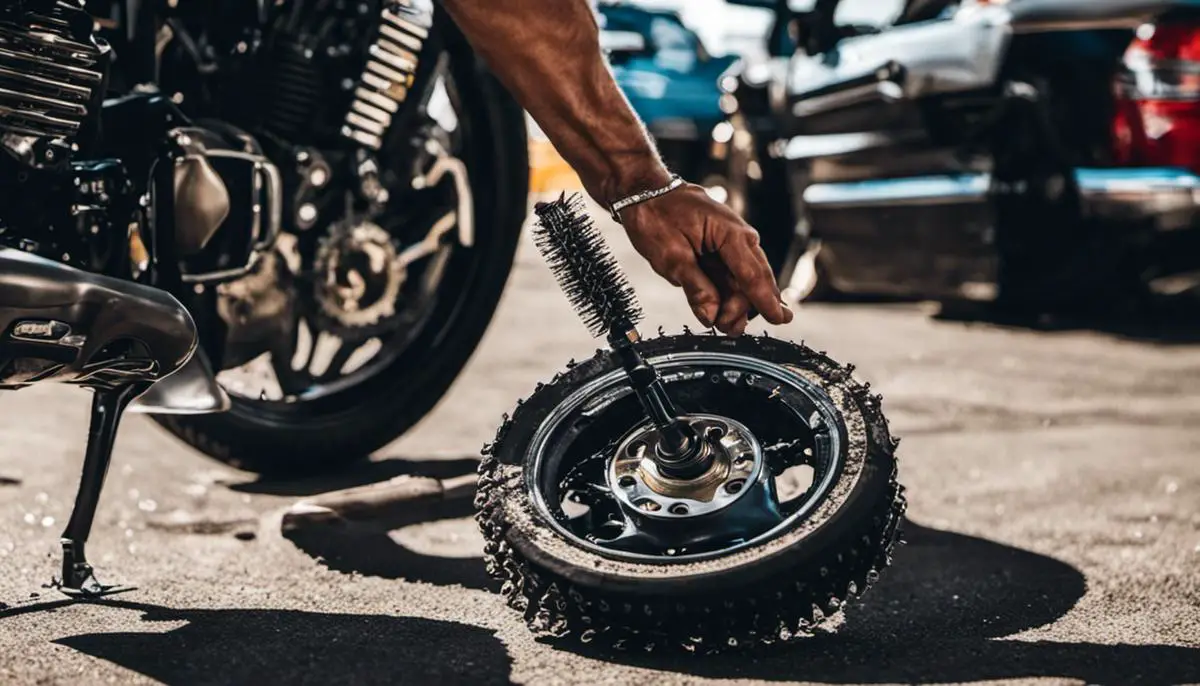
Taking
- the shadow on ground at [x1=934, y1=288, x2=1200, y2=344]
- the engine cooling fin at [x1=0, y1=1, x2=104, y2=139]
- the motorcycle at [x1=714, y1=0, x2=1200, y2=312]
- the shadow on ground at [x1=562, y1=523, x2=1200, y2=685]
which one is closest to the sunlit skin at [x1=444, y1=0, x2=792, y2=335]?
the shadow on ground at [x1=562, y1=523, x2=1200, y2=685]

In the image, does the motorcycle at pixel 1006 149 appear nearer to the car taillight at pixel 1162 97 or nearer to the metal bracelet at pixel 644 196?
the car taillight at pixel 1162 97

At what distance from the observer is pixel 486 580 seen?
2.79 m

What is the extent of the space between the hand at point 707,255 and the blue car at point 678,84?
19.1 ft

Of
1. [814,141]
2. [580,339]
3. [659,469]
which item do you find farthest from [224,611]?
[814,141]

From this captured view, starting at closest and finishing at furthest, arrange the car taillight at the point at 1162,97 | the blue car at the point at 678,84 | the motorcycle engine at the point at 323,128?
the motorcycle engine at the point at 323,128, the car taillight at the point at 1162,97, the blue car at the point at 678,84

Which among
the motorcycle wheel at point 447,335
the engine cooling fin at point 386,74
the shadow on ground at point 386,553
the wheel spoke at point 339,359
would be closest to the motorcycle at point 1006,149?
the motorcycle wheel at point 447,335

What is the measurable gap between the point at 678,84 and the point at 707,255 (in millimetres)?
6098

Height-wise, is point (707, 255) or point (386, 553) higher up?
point (707, 255)

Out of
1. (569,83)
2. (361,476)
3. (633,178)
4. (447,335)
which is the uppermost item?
(569,83)

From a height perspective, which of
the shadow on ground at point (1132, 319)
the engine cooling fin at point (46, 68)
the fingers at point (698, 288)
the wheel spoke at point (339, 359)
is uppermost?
the engine cooling fin at point (46, 68)

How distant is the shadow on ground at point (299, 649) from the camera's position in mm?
2178

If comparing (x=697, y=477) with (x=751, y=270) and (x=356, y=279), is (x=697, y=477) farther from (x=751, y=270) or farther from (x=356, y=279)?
(x=356, y=279)

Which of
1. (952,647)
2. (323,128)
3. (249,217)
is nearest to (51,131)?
(249,217)

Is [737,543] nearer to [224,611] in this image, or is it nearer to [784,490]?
[224,611]
